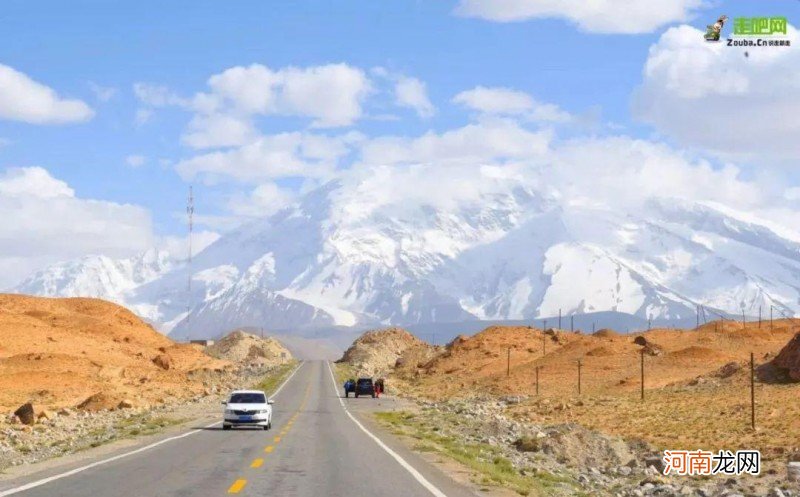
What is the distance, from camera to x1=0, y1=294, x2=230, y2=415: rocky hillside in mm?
77000

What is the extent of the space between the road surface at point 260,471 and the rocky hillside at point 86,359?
32813 mm

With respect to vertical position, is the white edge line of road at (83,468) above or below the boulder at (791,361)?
below

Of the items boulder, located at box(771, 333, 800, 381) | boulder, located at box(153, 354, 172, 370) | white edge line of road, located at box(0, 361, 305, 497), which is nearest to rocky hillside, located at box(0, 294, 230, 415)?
boulder, located at box(153, 354, 172, 370)

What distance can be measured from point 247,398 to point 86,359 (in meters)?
60.1

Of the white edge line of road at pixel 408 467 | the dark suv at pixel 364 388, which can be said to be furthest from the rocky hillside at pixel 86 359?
the white edge line of road at pixel 408 467

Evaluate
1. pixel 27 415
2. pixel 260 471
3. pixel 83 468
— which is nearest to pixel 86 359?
pixel 27 415

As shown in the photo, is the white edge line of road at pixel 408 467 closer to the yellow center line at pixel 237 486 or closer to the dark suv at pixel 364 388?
the yellow center line at pixel 237 486

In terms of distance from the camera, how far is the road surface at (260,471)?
2089 centimetres

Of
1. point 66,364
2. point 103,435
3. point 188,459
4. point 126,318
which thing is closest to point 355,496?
point 188,459

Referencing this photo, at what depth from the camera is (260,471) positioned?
24.6 meters

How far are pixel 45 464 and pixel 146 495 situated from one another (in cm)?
848

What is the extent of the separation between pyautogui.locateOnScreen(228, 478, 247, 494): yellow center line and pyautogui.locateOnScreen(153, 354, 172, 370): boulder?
97470 mm

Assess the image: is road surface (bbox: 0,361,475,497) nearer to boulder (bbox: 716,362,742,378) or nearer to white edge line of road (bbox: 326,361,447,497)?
white edge line of road (bbox: 326,361,447,497)

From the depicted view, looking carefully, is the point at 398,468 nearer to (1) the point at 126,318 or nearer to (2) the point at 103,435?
(2) the point at 103,435
